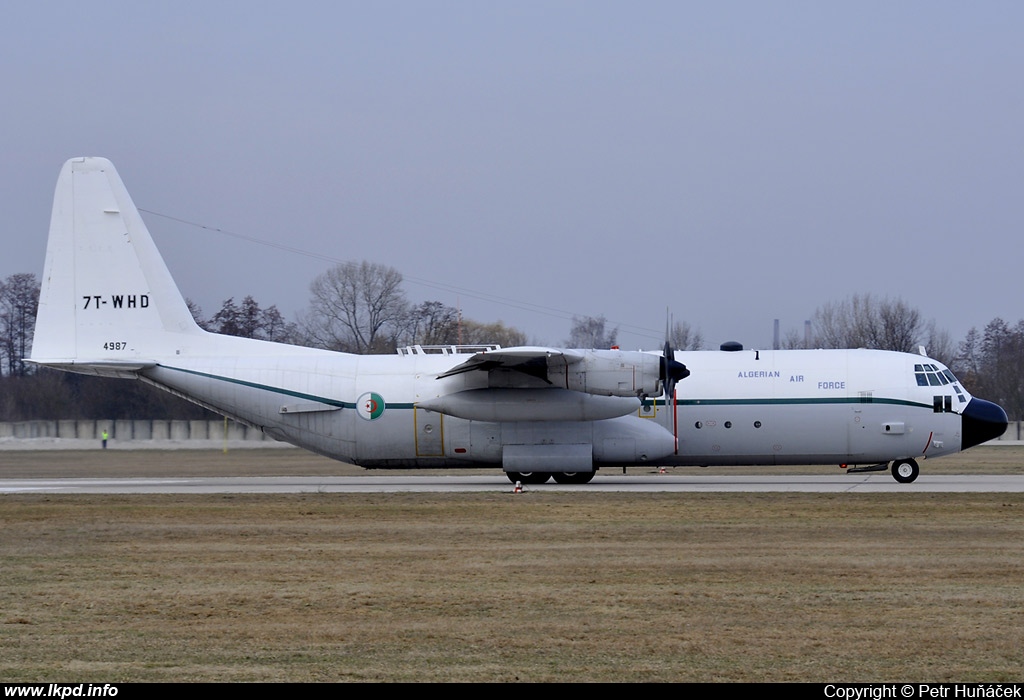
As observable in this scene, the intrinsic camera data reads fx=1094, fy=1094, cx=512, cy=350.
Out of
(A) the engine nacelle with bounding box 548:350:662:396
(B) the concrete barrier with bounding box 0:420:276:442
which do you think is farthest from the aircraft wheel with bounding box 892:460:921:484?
(B) the concrete barrier with bounding box 0:420:276:442

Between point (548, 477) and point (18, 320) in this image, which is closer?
point (548, 477)

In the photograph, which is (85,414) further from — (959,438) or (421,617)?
(421,617)

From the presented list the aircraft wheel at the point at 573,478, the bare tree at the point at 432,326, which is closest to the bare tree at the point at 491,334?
the bare tree at the point at 432,326

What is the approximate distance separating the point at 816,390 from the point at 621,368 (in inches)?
212

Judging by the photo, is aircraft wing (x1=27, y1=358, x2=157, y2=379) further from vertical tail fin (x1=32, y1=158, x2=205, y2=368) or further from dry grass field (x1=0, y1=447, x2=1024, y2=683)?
dry grass field (x1=0, y1=447, x2=1024, y2=683)

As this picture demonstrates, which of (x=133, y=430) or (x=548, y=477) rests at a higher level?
(x=133, y=430)

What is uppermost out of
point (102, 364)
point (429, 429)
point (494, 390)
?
point (102, 364)

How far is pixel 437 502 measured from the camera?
23.9m

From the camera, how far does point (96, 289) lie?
97.6 ft

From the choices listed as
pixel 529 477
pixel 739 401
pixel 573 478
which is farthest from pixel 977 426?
pixel 529 477

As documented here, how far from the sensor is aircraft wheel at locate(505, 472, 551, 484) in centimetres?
2889

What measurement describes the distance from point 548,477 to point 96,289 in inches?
524

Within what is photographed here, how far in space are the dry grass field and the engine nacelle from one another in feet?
13.4

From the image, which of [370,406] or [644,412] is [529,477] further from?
[370,406]
